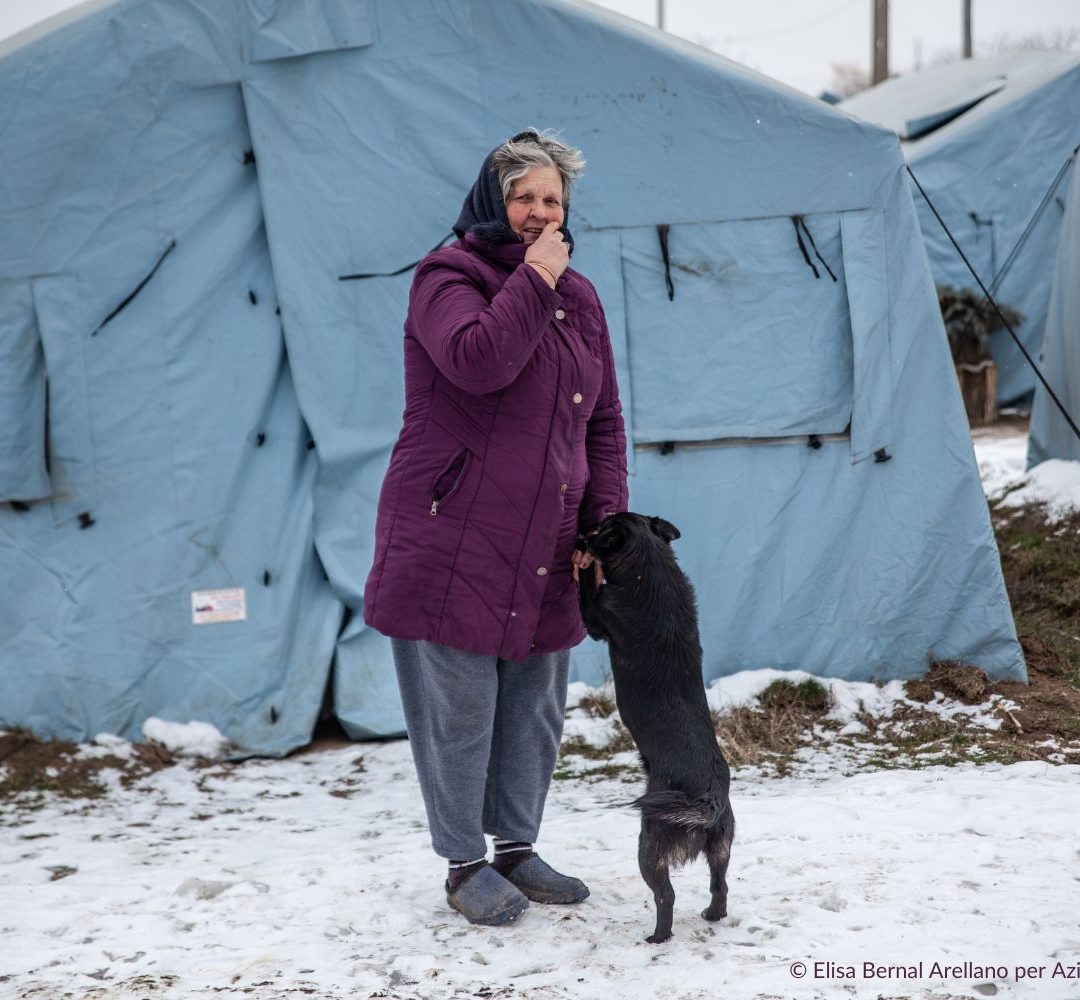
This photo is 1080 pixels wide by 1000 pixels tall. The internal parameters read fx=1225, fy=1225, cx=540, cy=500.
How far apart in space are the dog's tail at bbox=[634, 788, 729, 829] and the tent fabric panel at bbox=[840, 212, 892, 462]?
217 centimetres

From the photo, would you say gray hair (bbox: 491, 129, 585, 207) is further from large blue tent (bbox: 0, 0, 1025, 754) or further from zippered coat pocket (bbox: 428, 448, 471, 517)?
large blue tent (bbox: 0, 0, 1025, 754)

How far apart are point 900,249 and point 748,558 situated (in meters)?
1.18

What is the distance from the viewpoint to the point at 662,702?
250 cm

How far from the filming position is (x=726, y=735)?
397cm

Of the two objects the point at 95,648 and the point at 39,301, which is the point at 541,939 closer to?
the point at 95,648

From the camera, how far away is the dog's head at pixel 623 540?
250 cm

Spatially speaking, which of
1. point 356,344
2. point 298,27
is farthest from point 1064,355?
point 298,27

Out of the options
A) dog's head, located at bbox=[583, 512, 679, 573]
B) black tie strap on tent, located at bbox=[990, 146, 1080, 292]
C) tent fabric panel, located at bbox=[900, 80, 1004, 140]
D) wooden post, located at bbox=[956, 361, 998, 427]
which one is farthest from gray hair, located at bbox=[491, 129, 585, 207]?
tent fabric panel, located at bbox=[900, 80, 1004, 140]

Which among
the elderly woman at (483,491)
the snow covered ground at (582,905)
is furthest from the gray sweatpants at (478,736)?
the snow covered ground at (582,905)

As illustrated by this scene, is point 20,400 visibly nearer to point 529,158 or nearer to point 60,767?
point 60,767

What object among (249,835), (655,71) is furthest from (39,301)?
(655,71)

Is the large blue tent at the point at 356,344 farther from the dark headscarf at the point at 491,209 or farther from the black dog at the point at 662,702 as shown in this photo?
the black dog at the point at 662,702

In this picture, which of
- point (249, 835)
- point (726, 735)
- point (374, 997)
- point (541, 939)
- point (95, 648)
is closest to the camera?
point (374, 997)

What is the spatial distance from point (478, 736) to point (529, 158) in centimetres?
120
